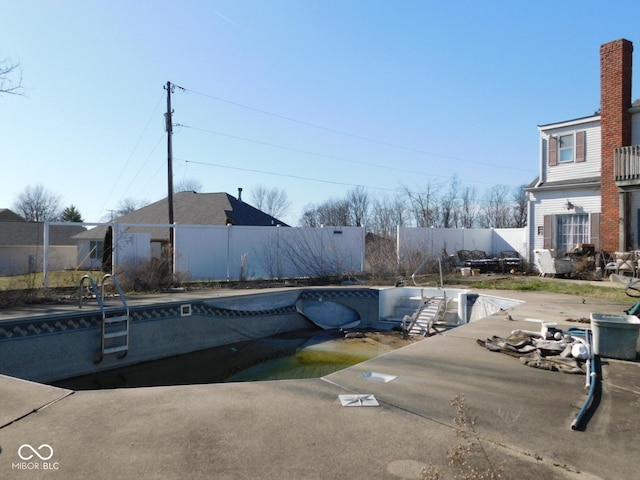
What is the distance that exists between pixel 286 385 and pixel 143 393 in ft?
4.28

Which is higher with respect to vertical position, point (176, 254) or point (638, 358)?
point (176, 254)

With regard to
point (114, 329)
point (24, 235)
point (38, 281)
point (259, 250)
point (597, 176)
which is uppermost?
point (597, 176)

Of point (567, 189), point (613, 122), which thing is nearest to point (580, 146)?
point (613, 122)

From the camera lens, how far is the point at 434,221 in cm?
4147

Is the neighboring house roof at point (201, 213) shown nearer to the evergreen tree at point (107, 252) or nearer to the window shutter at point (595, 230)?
the evergreen tree at point (107, 252)

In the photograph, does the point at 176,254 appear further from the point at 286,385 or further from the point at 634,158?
the point at 634,158

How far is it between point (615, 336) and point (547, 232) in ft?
47.7

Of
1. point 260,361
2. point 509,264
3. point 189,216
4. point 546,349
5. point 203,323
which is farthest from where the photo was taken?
point 189,216

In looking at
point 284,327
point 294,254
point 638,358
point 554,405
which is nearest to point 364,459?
point 554,405

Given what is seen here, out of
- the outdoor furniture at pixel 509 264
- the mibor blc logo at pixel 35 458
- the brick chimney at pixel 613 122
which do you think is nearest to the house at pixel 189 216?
the outdoor furniture at pixel 509 264

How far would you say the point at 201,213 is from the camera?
26.9 meters

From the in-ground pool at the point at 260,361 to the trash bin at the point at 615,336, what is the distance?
4.38m

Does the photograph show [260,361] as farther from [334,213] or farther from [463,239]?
[334,213]

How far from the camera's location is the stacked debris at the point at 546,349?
17.6ft
